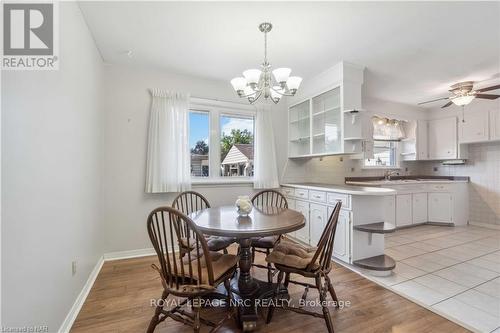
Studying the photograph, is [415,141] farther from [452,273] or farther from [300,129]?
[452,273]

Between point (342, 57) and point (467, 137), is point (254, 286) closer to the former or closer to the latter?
point (342, 57)

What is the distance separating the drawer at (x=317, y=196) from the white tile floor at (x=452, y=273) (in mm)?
1120

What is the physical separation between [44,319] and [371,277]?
9.22 feet

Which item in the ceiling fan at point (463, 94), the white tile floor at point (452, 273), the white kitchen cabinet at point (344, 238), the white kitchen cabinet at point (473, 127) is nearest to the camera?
the white tile floor at point (452, 273)

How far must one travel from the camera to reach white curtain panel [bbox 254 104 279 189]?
3.83 meters

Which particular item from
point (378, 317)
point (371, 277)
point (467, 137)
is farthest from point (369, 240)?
point (467, 137)

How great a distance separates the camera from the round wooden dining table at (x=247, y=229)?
165cm

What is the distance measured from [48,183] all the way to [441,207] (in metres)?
6.12

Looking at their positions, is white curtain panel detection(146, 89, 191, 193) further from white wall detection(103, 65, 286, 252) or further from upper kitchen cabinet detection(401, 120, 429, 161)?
upper kitchen cabinet detection(401, 120, 429, 161)

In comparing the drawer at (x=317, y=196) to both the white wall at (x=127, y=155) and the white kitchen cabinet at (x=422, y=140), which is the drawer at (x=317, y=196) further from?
the white kitchen cabinet at (x=422, y=140)

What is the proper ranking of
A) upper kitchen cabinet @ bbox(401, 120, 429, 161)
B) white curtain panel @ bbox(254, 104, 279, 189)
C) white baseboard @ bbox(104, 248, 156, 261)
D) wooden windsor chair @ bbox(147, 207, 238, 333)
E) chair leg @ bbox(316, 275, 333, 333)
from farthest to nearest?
upper kitchen cabinet @ bbox(401, 120, 429, 161) → white curtain panel @ bbox(254, 104, 279, 189) → white baseboard @ bbox(104, 248, 156, 261) → chair leg @ bbox(316, 275, 333, 333) → wooden windsor chair @ bbox(147, 207, 238, 333)

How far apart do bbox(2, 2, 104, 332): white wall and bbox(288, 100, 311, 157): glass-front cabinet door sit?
3001 mm

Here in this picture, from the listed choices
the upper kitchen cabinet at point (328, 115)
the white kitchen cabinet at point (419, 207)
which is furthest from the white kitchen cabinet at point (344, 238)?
the white kitchen cabinet at point (419, 207)

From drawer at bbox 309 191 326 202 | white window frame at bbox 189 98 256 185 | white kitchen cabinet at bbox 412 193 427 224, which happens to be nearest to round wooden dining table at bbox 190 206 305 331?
drawer at bbox 309 191 326 202
